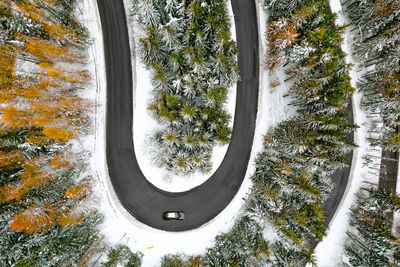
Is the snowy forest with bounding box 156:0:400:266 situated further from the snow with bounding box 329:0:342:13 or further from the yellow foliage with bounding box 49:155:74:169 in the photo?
the yellow foliage with bounding box 49:155:74:169

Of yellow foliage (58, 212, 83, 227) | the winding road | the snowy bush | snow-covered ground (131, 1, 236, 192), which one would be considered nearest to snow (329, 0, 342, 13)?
the winding road

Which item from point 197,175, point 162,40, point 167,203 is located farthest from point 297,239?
point 162,40

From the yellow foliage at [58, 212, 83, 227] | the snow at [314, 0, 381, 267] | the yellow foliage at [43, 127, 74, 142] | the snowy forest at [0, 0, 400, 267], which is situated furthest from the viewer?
the snow at [314, 0, 381, 267]

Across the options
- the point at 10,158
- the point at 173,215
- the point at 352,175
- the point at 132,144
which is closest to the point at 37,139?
the point at 10,158

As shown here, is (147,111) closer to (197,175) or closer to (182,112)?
(182,112)

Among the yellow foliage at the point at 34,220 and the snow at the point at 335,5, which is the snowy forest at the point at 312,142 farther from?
the yellow foliage at the point at 34,220

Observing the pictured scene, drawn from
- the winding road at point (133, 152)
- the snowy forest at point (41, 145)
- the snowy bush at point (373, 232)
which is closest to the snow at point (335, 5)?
the winding road at point (133, 152)

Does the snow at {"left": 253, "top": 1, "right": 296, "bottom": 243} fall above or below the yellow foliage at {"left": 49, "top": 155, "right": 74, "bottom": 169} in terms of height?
above
